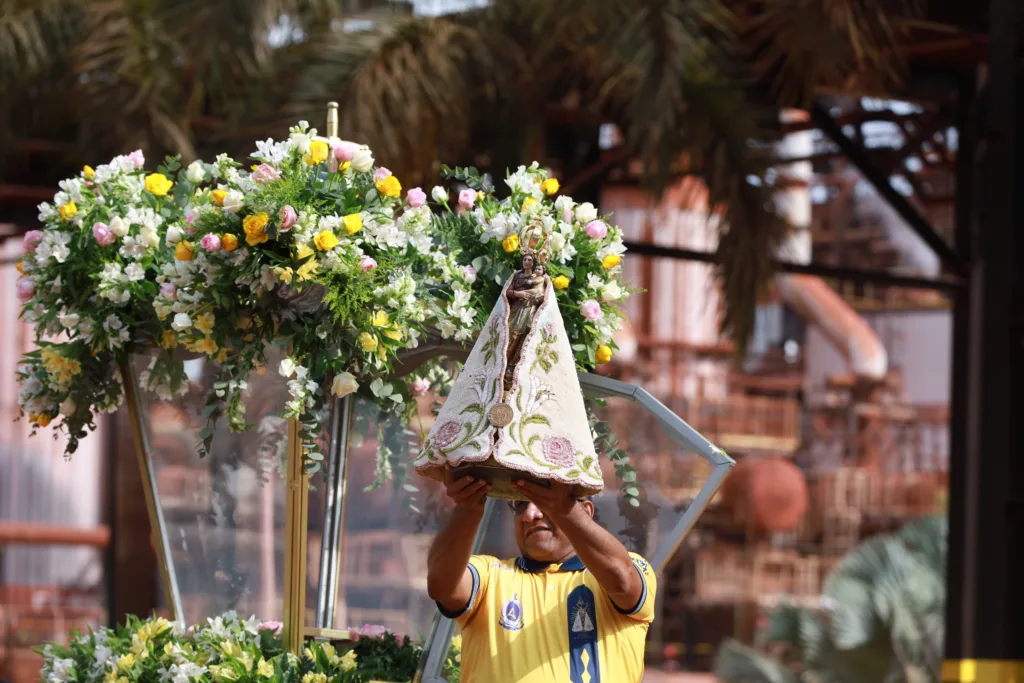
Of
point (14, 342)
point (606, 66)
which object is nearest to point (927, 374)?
point (14, 342)

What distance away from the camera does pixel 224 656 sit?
15.2ft

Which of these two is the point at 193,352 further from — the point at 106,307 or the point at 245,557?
the point at 245,557

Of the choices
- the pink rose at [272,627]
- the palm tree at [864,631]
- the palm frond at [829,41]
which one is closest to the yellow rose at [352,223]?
the pink rose at [272,627]

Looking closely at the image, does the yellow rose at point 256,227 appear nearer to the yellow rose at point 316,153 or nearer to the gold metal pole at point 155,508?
the yellow rose at point 316,153

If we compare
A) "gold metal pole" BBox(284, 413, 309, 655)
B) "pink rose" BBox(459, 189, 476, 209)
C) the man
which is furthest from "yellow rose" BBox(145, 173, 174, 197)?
the man

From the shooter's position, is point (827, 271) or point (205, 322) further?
point (827, 271)

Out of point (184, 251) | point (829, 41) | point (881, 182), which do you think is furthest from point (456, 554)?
point (881, 182)

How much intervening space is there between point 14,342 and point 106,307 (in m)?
16.0

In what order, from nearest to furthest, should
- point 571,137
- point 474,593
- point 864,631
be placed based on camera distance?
point 474,593, point 571,137, point 864,631

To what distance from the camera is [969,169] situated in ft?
37.1

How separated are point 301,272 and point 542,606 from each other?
4.06ft

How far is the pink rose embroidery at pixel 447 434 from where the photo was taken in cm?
354

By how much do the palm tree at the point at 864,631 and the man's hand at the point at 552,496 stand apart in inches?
457

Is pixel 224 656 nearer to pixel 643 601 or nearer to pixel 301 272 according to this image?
pixel 301 272
